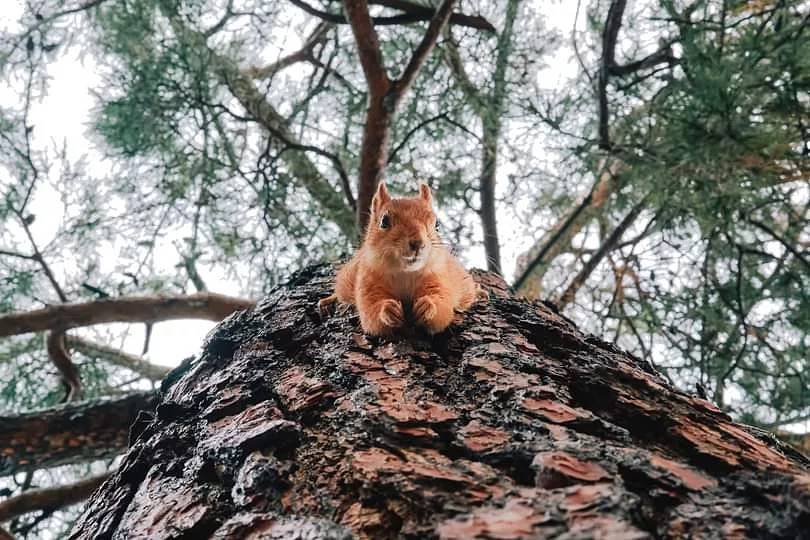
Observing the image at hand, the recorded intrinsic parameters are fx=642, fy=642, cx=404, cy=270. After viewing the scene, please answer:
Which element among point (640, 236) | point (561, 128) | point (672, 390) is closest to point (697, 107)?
point (561, 128)

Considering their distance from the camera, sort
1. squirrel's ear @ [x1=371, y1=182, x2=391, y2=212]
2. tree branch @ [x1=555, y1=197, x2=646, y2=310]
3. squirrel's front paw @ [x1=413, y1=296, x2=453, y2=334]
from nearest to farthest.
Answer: squirrel's front paw @ [x1=413, y1=296, x2=453, y2=334], squirrel's ear @ [x1=371, y1=182, x2=391, y2=212], tree branch @ [x1=555, y1=197, x2=646, y2=310]

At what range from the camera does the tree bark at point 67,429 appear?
6.67 ft

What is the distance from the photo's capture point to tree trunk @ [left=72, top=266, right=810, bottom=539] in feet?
→ 1.84

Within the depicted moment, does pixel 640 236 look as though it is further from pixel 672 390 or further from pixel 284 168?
pixel 672 390

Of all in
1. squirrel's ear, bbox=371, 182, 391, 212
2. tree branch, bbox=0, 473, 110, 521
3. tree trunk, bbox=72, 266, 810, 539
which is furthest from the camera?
tree branch, bbox=0, 473, 110, 521

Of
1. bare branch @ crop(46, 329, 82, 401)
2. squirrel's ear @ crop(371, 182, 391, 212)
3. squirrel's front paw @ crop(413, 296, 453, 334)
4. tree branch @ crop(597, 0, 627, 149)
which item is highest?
tree branch @ crop(597, 0, 627, 149)

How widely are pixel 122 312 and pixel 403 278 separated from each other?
1.55 metres

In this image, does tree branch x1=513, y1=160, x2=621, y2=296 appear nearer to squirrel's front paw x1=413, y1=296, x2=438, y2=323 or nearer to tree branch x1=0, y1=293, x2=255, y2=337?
tree branch x1=0, y1=293, x2=255, y2=337

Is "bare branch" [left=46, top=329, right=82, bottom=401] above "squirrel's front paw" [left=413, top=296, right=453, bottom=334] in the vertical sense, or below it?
above

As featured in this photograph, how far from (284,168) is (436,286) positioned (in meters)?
2.17

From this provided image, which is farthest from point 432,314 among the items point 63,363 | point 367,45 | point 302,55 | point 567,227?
point 302,55

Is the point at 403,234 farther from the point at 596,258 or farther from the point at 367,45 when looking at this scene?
the point at 596,258

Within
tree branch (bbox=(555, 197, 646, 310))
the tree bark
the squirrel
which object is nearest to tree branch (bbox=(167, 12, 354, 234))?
tree branch (bbox=(555, 197, 646, 310))

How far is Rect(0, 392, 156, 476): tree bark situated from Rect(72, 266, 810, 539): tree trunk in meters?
1.02
